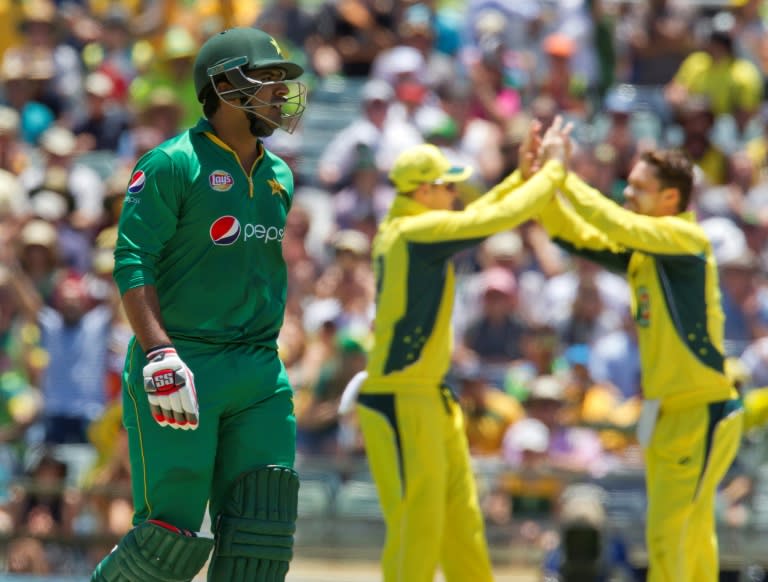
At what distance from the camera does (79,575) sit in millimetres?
10531

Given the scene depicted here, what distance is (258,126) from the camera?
6.34 meters

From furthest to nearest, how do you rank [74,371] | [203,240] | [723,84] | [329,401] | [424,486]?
[723,84], [74,371], [329,401], [424,486], [203,240]

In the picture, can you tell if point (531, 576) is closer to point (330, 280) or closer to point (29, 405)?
point (330, 280)

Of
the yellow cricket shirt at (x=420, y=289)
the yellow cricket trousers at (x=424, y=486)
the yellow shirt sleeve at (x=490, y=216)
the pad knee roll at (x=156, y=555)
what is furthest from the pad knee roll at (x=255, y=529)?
the yellow shirt sleeve at (x=490, y=216)

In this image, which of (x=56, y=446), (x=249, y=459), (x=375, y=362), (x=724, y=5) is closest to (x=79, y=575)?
(x=56, y=446)

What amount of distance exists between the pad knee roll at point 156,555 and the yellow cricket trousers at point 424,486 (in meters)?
1.94

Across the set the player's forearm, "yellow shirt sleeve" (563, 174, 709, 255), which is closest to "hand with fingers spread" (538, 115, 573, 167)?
"yellow shirt sleeve" (563, 174, 709, 255)

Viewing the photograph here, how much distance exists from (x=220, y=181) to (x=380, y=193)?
7.00 m

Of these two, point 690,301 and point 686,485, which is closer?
point 686,485

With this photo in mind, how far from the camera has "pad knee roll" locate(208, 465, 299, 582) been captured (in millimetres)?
6094

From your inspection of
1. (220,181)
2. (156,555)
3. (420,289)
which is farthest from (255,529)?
(420,289)

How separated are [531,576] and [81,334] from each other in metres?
3.75

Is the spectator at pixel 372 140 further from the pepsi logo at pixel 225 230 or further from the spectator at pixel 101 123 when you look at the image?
the pepsi logo at pixel 225 230

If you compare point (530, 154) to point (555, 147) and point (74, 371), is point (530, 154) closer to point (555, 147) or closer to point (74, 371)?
point (555, 147)
